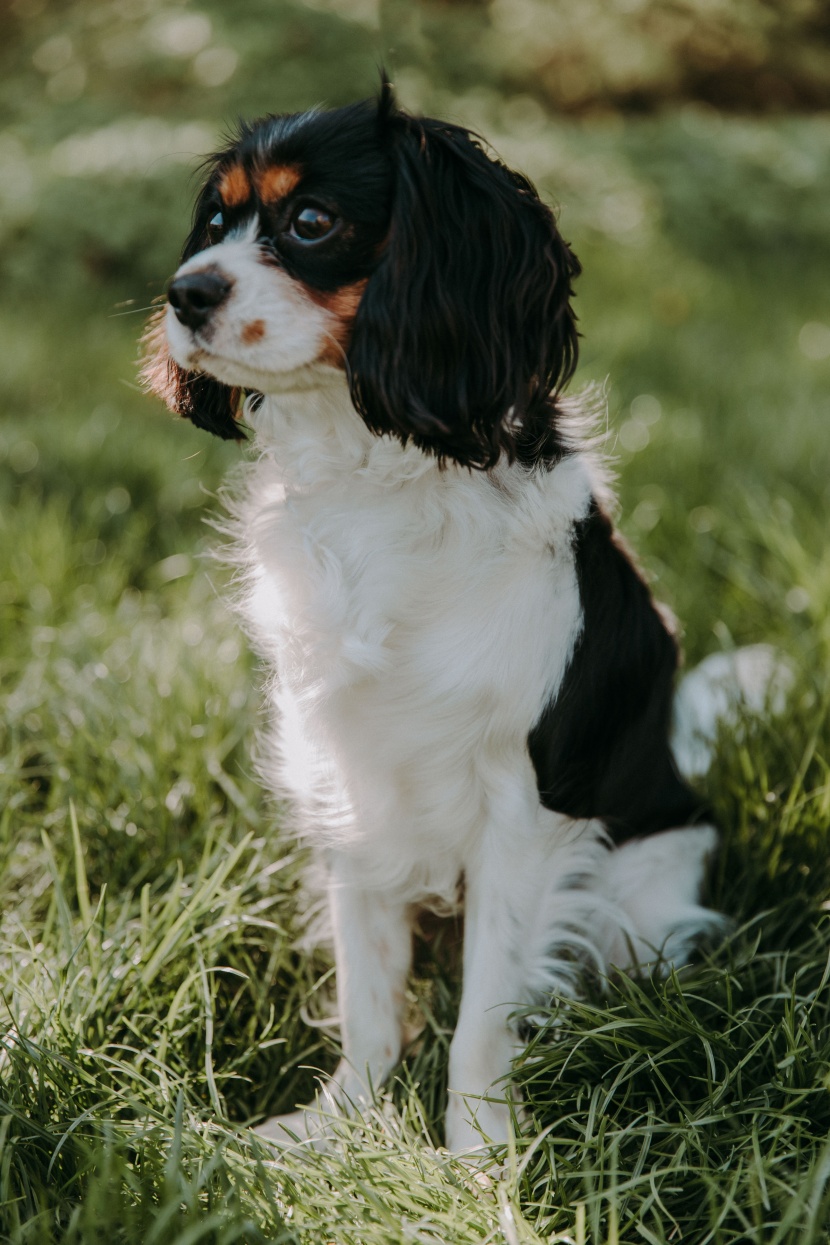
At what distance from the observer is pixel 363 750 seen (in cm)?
201

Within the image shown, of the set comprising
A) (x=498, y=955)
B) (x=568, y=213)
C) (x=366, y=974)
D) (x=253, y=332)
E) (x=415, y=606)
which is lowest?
(x=568, y=213)

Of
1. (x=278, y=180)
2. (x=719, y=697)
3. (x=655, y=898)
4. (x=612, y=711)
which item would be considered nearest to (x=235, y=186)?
(x=278, y=180)

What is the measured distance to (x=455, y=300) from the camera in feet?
5.93

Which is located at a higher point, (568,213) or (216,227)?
(216,227)

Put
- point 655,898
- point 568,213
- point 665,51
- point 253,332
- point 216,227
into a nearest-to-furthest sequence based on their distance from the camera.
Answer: point 253,332
point 216,227
point 655,898
point 568,213
point 665,51

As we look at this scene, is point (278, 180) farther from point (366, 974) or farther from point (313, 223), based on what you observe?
point (366, 974)

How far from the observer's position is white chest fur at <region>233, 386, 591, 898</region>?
1.90 meters

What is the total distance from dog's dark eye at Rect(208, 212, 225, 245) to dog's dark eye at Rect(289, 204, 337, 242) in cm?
23

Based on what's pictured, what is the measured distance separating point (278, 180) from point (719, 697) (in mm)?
1790

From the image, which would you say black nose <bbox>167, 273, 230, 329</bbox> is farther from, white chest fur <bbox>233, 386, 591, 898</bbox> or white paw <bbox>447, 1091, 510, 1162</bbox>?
white paw <bbox>447, 1091, 510, 1162</bbox>

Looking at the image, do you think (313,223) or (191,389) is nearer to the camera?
(313,223)

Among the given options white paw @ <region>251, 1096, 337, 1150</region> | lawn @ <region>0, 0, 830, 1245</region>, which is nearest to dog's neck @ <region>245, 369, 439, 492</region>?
lawn @ <region>0, 0, 830, 1245</region>

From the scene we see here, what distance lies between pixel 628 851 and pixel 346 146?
1521 millimetres

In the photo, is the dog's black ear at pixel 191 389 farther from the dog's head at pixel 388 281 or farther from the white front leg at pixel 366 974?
the white front leg at pixel 366 974
